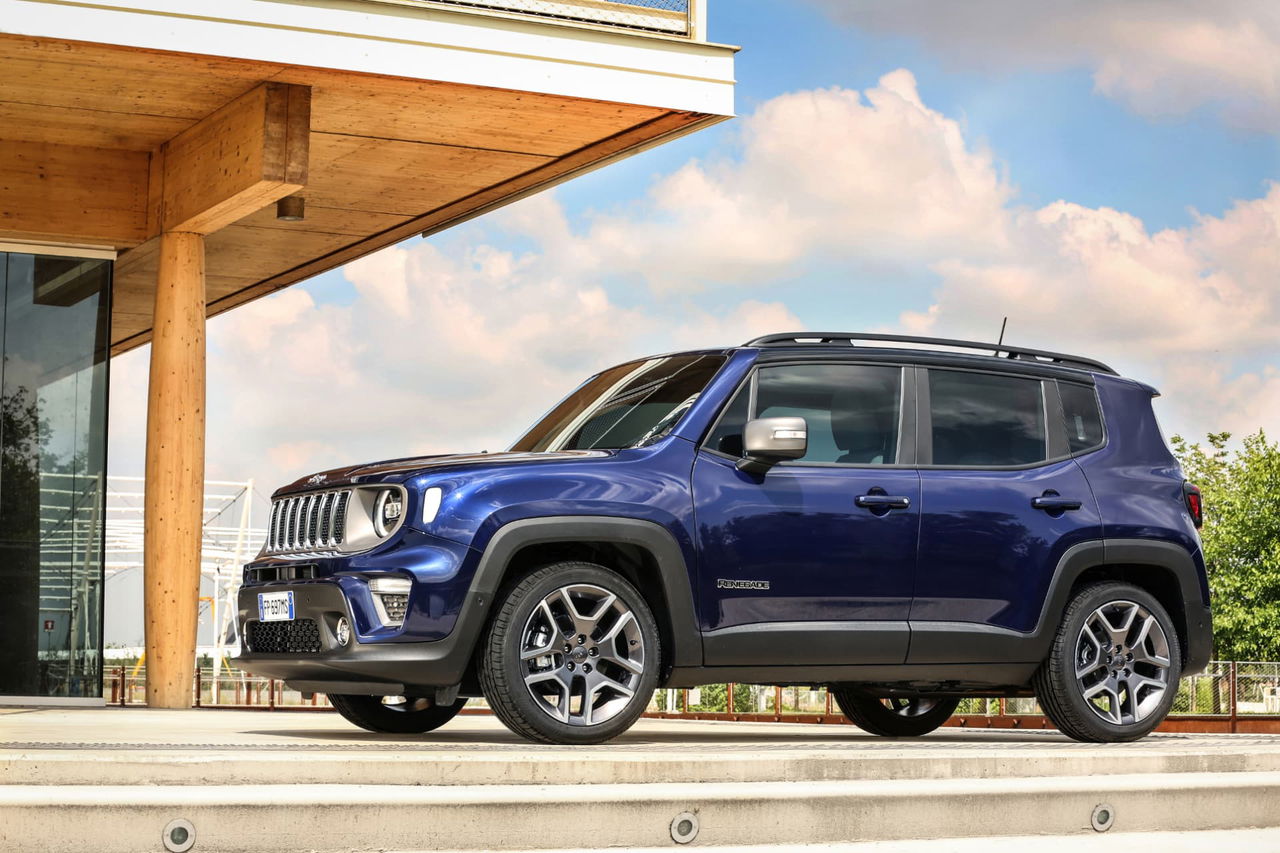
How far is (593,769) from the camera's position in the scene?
5.87m

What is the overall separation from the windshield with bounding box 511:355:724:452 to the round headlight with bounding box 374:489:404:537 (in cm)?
112

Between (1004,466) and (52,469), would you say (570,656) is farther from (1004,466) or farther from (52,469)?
(52,469)

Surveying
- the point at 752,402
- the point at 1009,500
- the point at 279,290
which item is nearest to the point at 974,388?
the point at 1009,500

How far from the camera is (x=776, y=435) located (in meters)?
7.34

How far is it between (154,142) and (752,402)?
29.9 feet

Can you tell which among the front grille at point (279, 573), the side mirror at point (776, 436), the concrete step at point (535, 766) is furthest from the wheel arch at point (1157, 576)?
the front grille at point (279, 573)

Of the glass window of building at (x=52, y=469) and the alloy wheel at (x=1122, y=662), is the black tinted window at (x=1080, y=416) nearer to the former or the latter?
the alloy wheel at (x=1122, y=662)

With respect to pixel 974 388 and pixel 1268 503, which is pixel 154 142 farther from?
pixel 1268 503

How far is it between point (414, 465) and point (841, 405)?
2173mm

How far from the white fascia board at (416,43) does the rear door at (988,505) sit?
5.07 meters

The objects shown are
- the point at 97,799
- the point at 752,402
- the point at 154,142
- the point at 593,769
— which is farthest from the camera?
the point at 154,142

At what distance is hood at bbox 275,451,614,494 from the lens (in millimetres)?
7238

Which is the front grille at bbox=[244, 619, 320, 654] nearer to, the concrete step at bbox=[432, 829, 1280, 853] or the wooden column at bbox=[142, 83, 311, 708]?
the concrete step at bbox=[432, 829, 1280, 853]

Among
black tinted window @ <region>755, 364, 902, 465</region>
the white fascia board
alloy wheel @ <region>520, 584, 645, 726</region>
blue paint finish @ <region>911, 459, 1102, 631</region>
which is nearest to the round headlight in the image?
alloy wheel @ <region>520, 584, 645, 726</region>
